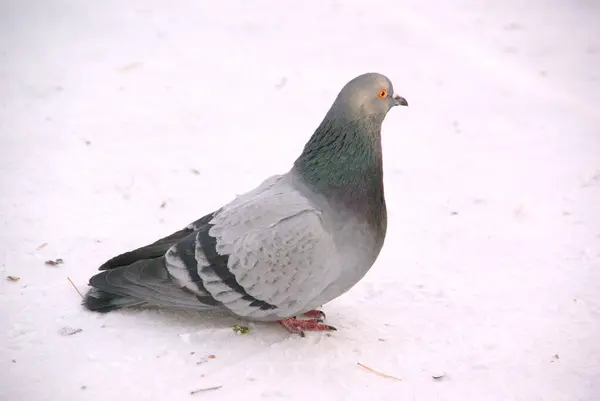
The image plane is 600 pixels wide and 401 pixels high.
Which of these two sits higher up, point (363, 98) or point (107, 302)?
point (363, 98)

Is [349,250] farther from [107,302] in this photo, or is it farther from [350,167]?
[107,302]

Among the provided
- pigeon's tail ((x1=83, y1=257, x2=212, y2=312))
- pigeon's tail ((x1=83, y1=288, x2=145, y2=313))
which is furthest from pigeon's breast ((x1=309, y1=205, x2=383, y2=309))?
pigeon's tail ((x1=83, y1=288, x2=145, y2=313))

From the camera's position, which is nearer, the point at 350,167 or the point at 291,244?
the point at 291,244

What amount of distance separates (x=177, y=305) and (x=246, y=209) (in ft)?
2.33

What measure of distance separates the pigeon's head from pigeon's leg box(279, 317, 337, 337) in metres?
1.30

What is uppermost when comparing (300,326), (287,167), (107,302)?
(287,167)

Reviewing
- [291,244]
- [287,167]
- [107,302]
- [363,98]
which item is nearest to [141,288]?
[107,302]

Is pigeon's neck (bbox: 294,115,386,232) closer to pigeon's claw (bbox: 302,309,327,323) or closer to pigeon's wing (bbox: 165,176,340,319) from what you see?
pigeon's wing (bbox: 165,176,340,319)

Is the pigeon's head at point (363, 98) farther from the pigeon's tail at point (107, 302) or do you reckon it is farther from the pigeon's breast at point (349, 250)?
the pigeon's tail at point (107, 302)

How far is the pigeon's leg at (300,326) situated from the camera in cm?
455

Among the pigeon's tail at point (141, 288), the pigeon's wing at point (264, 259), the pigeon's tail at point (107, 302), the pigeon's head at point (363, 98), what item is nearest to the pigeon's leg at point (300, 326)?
the pigeon's wing at point (264, 259)

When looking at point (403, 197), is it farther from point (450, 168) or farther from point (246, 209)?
point (246, 209)

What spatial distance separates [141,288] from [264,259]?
2.64 ft

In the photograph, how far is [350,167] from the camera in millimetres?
4352
